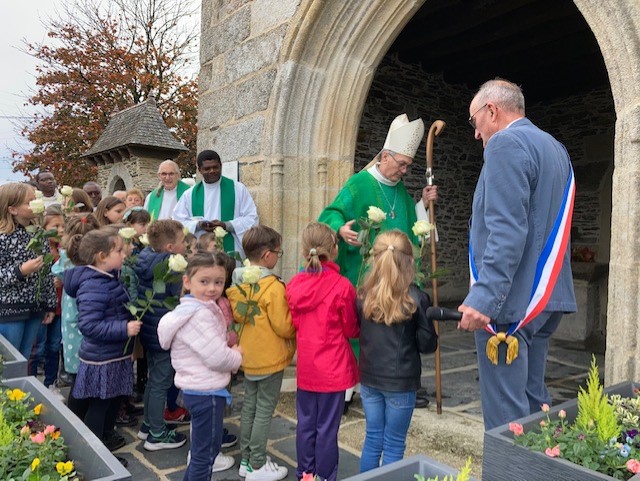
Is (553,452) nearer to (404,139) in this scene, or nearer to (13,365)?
(404,139)

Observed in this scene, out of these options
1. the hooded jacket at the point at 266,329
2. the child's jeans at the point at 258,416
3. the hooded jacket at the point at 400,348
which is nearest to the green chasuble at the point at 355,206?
the hooded jacket at the point at 266,329

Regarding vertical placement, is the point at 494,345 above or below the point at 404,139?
below

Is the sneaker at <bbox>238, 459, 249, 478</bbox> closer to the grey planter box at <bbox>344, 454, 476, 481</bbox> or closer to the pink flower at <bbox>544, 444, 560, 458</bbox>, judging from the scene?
the grey planter box at <bbox>344, 454, 476, 481</bbox>

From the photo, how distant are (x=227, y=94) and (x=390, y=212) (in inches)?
87.5

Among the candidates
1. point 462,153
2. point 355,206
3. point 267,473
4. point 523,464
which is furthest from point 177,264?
point 462,153

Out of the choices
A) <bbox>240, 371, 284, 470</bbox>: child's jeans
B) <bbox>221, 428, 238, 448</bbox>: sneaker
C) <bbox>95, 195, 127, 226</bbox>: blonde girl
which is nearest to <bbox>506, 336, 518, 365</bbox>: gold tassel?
<bbox>240, 371, 284, 470</bbox>: child's jeans

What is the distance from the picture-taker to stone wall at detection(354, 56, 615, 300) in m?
7.68

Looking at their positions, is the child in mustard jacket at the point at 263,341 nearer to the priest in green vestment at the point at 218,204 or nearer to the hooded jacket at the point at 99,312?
the hooded jacket at the point at 99,312

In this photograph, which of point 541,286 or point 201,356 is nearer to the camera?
point 541,286

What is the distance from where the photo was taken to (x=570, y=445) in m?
1.70

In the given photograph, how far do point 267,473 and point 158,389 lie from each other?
0.82 metres

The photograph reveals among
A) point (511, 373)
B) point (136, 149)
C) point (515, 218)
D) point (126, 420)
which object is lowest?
point (126, 420)

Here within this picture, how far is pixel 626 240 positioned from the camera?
239 cm

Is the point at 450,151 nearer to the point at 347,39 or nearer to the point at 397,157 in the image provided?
the point at 347,39
